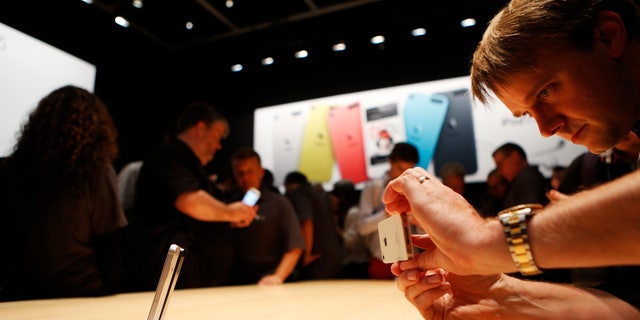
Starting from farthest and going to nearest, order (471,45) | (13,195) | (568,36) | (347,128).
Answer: (347,128), (471,45), (13,195), (568,36)

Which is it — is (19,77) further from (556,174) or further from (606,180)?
(556,174)

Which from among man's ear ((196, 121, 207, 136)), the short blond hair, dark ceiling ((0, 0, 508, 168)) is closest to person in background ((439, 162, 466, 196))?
dark ceiling ((0, 0, 508, 168))

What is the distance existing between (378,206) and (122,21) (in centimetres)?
311

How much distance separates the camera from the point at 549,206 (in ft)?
1.81

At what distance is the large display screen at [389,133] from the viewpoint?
3.77 metres

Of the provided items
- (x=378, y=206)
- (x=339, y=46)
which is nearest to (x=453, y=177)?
(x=378, y=206)

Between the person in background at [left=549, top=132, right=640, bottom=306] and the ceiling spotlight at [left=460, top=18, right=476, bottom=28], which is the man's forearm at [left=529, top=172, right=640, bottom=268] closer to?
the person in background at [left=549, top=132, right=640, bottom=306]

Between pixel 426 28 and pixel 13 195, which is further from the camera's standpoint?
pixel 426 28

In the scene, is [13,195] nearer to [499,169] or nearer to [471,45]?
[499,169]

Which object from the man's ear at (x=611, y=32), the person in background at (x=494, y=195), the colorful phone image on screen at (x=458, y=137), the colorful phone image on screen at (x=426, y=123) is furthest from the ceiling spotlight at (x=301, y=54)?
the man's ear at (x=611, y=32)

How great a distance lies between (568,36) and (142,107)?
15.1ft

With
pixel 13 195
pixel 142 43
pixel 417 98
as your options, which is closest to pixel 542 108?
pixel 13 195

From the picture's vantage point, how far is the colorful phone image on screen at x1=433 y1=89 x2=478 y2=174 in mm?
3916

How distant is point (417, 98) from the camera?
4184 millimetres
